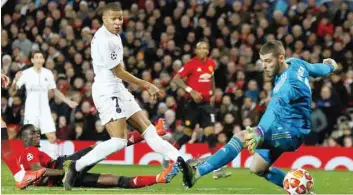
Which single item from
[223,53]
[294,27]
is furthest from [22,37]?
[294,27]

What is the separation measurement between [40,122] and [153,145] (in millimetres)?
4807

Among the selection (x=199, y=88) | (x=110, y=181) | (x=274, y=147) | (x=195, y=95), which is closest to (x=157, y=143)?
(x=110, y=181)

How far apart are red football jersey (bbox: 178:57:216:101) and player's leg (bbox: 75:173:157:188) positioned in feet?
14.2

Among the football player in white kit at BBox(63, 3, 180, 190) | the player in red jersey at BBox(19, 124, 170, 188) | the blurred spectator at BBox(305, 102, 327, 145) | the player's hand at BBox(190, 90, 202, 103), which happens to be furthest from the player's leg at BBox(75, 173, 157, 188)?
the blurred spectator at BBox(305, 102, 327, 145)

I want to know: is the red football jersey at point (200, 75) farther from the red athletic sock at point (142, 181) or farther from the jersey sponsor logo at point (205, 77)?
the red athletic sock at point (142, 181)

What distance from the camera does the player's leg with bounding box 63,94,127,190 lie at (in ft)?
33.1

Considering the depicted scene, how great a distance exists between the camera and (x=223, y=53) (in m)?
19.8

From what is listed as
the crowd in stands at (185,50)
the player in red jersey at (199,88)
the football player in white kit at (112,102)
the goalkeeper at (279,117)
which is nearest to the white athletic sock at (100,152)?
the football player in white kit at (112,102)

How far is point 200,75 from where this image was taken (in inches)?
573

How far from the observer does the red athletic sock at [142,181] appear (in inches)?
401

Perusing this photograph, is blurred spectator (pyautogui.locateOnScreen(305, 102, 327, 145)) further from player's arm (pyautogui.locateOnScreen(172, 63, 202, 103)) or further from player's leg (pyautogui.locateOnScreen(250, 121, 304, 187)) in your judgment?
player's leg (pyautogui.locateOnScreen(250, 121, 304, 187))

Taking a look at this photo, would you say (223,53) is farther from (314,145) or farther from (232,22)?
(314,145)

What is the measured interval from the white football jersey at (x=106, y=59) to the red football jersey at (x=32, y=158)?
1.17 meters

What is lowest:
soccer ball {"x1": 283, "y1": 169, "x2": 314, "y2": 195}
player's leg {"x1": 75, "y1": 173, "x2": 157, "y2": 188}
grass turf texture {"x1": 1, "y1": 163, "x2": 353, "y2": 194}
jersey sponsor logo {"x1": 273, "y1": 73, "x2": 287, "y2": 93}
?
grass turf texture {"x1": 1, "y1": 163, "x2": 353, "y2": 194}
